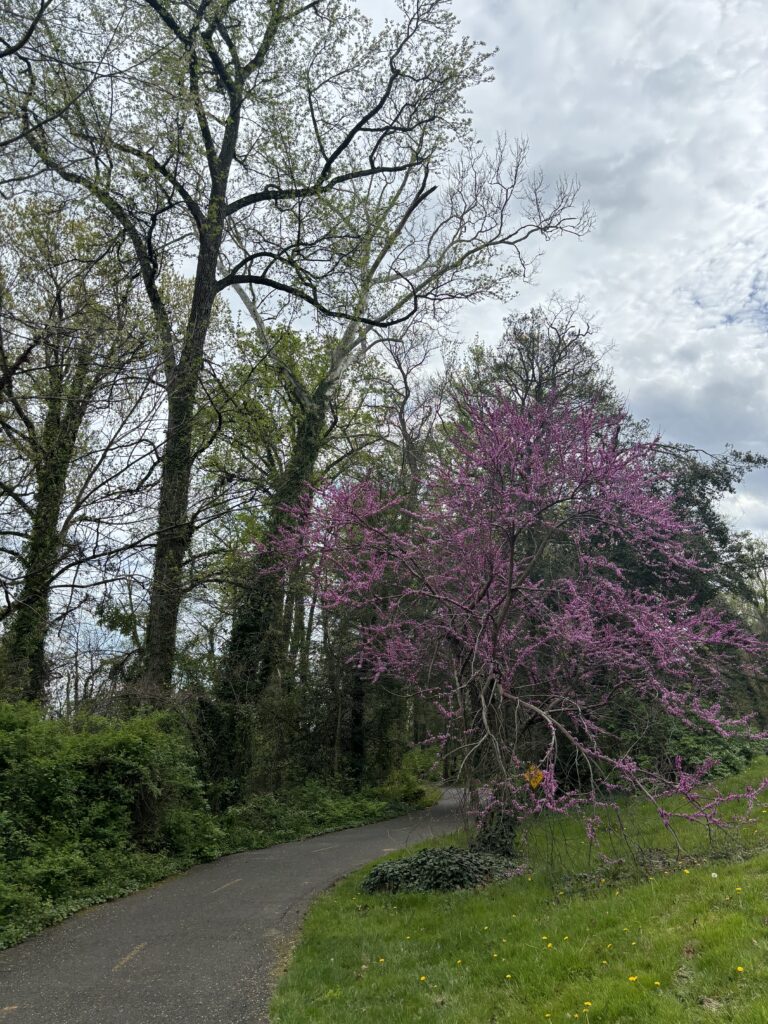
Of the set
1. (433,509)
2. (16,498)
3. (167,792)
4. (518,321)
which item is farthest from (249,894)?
(518,321)

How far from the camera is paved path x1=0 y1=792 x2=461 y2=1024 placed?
476 centimetres

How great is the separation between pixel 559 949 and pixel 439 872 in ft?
9.43

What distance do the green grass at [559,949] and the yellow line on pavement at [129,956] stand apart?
4.62 ft

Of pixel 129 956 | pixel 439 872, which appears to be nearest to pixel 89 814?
pixel 129 956

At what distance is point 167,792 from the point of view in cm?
1009

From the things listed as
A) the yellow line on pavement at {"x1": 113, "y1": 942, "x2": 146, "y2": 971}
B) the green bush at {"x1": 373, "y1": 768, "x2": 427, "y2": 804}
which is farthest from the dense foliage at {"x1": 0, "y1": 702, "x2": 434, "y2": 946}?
the green bush at {"x1": 373, "y1": 768, "x2": 427, "y2": 804}

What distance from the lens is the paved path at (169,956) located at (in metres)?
4.76

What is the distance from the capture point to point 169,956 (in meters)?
5.86

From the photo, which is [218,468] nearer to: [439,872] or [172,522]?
[172,522]

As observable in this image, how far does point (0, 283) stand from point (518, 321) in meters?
13.6

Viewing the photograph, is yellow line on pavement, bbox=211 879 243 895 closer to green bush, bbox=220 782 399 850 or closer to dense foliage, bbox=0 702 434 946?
dense foliage, bbox=0 702 434 946

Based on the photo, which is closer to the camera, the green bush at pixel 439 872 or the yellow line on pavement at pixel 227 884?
the green bush at pixel 439 872

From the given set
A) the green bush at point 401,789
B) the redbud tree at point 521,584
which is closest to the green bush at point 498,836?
the redbud tree at point 521,584

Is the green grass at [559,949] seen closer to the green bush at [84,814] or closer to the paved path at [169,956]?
the paved path at [169,956]
